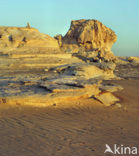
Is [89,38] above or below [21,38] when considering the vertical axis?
above

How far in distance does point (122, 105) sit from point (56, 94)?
3.00 meters

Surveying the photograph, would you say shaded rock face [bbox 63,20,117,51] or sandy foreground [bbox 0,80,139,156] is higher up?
shaded rock face [bbox 63,20,117,51]

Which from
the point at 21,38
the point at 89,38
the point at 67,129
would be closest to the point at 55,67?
the point at 21,38

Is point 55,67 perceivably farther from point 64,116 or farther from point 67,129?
point 67,129

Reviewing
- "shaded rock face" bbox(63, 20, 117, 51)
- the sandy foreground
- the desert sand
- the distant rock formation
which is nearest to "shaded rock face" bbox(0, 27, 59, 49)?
the desert sand

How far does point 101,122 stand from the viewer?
17.5 feet

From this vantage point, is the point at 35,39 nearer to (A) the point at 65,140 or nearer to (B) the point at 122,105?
(B) the point at 122,105

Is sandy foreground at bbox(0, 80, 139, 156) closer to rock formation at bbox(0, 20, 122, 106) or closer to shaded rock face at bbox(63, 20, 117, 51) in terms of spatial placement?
rock formation at bbox(0, 20, 122, 106)

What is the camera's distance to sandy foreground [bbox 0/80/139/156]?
11.1ft

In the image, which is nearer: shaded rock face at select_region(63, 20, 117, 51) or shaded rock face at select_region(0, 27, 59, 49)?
shaded rock face at select_region(0, 27, 59, 49)

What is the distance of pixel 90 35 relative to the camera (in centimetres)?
2422

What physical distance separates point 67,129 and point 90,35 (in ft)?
69.7

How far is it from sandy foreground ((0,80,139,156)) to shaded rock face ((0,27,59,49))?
11.1 meters

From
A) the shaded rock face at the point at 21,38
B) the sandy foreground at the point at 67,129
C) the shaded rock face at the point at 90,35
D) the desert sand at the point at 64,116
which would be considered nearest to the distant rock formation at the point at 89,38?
the shaded rock face at the point at 90,35
